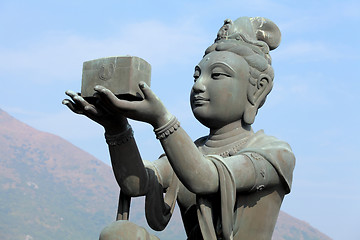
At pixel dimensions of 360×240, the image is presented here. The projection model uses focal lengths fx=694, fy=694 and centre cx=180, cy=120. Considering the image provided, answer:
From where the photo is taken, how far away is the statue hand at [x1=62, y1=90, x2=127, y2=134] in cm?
518

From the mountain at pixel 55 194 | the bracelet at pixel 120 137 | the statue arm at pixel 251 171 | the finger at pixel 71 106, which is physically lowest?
the statue arm at pixel 251 171

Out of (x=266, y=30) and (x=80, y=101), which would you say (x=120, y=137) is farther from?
(x=266, y=30)

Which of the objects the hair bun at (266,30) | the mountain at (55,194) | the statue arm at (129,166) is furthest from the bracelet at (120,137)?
the mountain at (55,194)

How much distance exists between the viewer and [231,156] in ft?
18.2

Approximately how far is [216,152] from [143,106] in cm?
115

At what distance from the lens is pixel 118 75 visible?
5.11 meters

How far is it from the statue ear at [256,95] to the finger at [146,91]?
3.90 ft

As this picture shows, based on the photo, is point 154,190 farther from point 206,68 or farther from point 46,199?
point 46,199

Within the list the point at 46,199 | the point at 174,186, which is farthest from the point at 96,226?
the point at 174,186

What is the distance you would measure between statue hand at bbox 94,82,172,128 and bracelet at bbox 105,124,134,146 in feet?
1.80

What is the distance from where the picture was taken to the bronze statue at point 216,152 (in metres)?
5.05

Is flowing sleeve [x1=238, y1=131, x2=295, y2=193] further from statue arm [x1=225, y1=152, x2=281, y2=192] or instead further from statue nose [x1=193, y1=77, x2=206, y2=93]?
statue nose [x1=193, y1=77, x2=206, y2=93]

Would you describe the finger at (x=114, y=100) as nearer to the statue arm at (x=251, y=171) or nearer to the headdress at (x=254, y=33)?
the statue arm at (x=251, y=171)

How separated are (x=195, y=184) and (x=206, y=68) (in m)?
1.15
